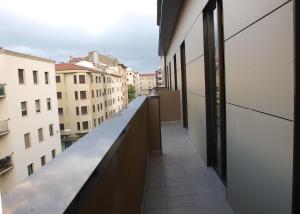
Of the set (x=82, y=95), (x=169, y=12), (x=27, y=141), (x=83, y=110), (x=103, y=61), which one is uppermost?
(x=103, y=61)

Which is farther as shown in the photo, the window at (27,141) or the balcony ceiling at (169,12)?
the window at (27,141)

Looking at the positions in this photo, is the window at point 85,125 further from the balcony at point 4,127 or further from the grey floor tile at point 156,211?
the grey floor tile at point 156,211

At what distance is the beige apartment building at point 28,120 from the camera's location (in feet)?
47.4

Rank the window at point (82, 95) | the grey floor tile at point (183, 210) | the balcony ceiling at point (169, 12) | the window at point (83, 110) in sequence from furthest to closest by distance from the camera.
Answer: the window at point (83, 110)
the window at point (82, 95)
the balcony ceiling at point (169, 12)
the grey floor tile at point (183, 210)

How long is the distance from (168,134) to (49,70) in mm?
12020

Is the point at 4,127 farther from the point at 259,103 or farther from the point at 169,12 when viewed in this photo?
the point at 259,103

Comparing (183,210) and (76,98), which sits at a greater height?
(76,98)

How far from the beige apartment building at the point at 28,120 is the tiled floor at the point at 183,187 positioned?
10.8 meters

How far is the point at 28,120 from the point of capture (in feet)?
61.4

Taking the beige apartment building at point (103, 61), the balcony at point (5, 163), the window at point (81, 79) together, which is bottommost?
the balcony at point (5, 163)

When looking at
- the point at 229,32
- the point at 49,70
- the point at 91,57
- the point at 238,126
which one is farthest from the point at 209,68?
the point at 91,57

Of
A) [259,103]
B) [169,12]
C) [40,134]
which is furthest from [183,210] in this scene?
[40,134]

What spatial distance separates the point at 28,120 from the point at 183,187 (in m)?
17.4

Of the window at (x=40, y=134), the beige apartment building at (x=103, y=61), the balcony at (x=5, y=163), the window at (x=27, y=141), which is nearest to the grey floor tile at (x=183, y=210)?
the balcony at (x=5, y=163)
